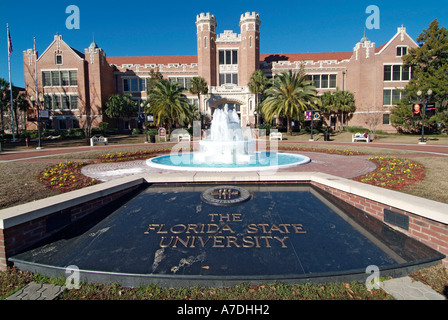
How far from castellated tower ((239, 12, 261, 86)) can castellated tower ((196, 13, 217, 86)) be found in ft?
17.1

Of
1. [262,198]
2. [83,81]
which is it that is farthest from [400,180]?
[83,81]

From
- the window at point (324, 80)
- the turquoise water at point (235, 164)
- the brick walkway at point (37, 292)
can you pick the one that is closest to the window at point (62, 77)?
the turquoise water at point (235, 164)

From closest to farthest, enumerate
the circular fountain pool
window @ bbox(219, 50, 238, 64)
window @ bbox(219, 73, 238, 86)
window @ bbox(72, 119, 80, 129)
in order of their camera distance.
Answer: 1. the circular fountain pool
2. window @ bbox(72, 119, 80, 129)
3. window @ bbox(219, 50, 238, 64)
4. window @ bbox(219, 73, 238, 86)

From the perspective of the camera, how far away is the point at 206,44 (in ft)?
141

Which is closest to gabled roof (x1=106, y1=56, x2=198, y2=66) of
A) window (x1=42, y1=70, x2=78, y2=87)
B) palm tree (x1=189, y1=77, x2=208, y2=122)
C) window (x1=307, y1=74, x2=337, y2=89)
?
window (x1=42, y1=70, x2=78, y2=87)

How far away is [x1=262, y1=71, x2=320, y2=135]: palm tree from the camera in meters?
31.4

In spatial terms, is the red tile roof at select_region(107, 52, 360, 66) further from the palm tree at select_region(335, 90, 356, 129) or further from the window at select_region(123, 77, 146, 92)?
the palm tree at select_region(335, 90, 356, 129)

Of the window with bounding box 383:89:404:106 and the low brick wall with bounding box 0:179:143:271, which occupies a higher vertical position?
the window with bounding box 383:89:404:106

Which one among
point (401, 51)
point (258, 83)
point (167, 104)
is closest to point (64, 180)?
point (167, 104)

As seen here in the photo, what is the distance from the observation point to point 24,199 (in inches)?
242

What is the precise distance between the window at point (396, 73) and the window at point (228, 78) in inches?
969

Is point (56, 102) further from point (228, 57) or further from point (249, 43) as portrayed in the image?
point (249, 43)
